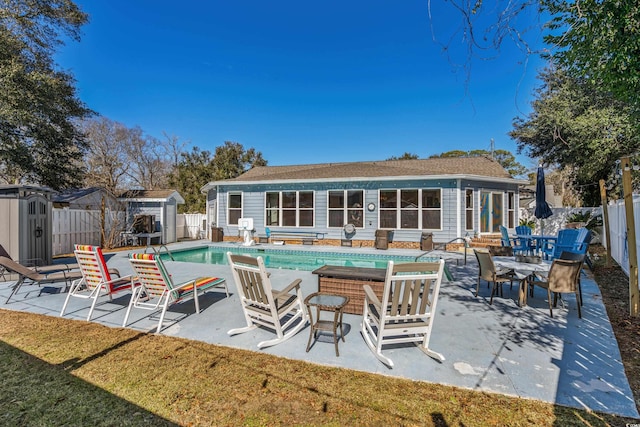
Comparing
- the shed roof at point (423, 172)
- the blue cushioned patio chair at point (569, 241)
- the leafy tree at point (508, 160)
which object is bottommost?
the blue cushioned patio chair at point (569, 241)

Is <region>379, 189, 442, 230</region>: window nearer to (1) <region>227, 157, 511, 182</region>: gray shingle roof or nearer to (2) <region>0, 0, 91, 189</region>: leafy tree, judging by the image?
(1) <region>227, 157, 511, 182</region>: gray shingle roof

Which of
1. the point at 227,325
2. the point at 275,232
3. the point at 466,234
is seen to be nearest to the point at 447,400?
the point at 227,325

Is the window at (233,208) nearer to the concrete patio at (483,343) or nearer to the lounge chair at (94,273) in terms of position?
the concrete patio at (483,343)

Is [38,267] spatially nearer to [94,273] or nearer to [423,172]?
[94,273]

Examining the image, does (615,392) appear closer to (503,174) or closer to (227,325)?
(227,325)

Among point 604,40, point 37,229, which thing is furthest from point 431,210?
point 37,229

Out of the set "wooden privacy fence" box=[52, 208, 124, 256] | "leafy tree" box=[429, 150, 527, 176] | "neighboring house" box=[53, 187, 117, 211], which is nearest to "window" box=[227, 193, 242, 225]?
"wooden privacy fence" box=[52, 208, 124, 256]

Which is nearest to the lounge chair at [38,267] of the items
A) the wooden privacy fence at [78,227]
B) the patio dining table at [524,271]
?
the wooden privacy fence at [78,227]

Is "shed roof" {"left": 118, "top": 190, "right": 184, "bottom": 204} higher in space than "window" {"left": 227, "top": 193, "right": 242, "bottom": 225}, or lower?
higher

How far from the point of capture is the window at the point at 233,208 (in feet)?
53.4

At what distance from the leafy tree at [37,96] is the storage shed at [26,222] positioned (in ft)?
14.1

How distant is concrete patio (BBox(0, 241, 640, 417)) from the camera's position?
2.69m

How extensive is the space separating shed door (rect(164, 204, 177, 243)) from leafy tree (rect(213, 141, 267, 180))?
Result: 933cm

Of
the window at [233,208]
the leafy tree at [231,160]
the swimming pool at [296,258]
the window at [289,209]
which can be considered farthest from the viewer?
the leafy tree at [231,160]
